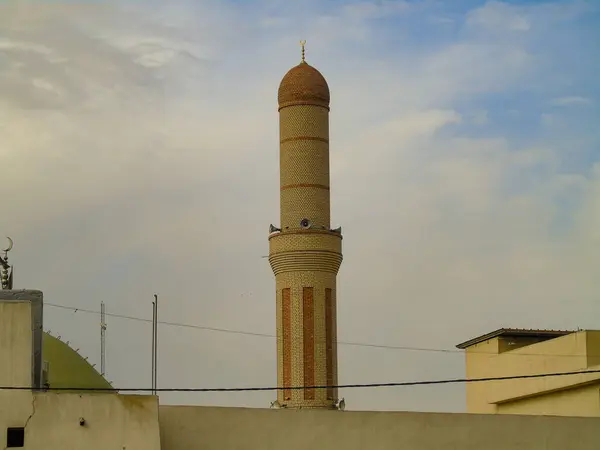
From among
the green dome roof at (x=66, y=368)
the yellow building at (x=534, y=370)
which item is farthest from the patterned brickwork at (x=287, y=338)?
the green dome roof at (x=66, y=368)

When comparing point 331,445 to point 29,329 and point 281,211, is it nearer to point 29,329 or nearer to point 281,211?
point 29,329

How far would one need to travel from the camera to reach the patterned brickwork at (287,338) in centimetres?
4131

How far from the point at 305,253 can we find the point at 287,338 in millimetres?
2940

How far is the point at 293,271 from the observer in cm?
4181

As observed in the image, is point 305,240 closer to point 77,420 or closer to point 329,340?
point 329,340

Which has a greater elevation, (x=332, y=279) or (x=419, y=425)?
(x=332, y=279)

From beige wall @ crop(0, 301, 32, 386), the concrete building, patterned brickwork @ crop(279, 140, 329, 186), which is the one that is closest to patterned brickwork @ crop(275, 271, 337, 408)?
patterned brickwork @ crop(279, 140, 329, 186)

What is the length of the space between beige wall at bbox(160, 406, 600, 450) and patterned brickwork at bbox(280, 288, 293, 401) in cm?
2147

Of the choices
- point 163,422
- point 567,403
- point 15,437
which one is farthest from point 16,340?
point 567,403

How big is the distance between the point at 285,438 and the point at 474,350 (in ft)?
45.3

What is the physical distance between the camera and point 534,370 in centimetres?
2766

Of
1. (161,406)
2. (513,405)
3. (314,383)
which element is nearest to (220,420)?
(161,406)

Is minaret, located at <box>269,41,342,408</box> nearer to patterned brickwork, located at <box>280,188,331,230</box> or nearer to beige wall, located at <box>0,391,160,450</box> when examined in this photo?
patterned brickwork, located at <box>280,188,331,230</box>

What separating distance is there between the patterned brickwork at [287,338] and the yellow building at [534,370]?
979 centimetres
